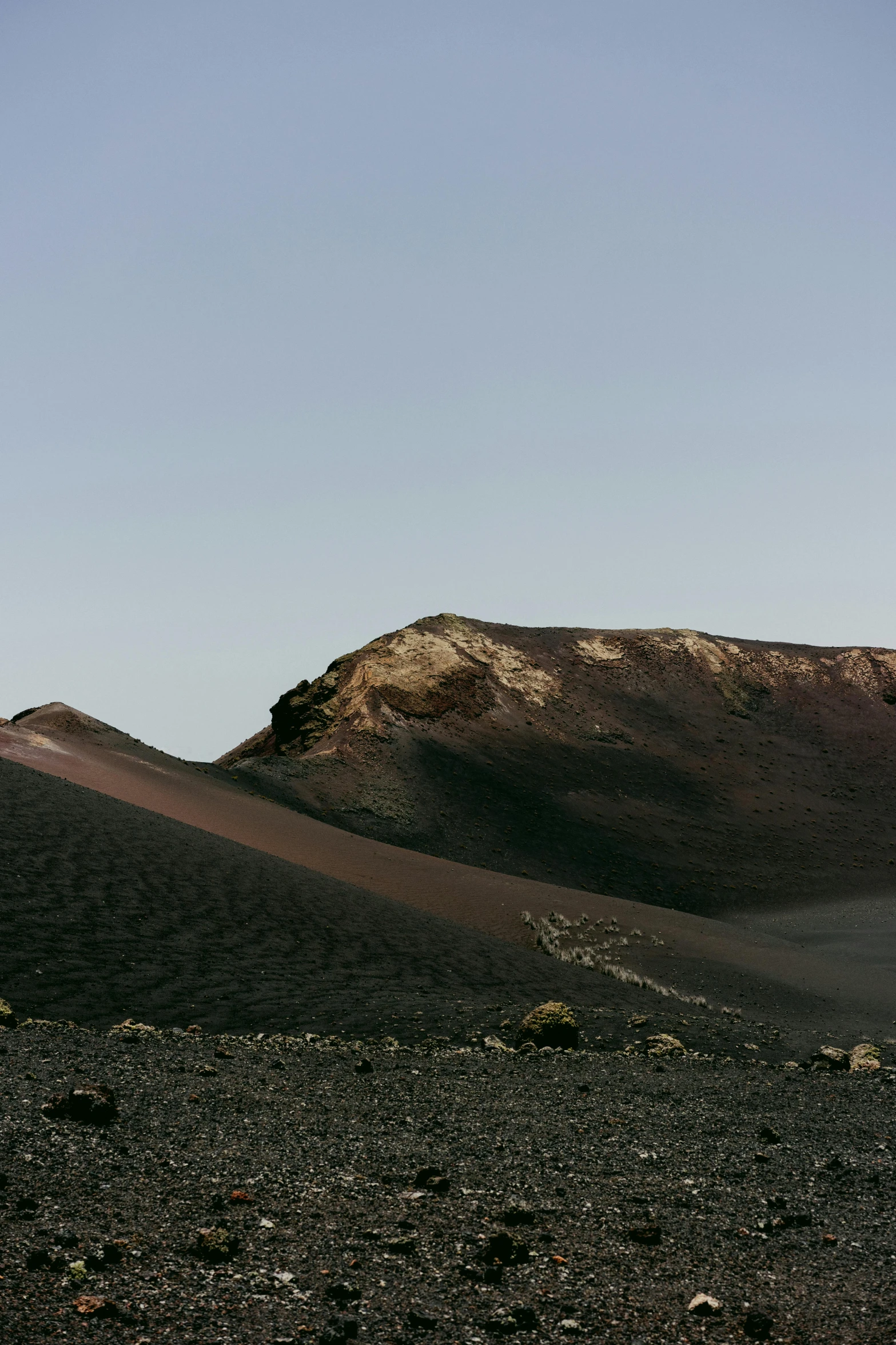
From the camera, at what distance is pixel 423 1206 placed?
5230 mm

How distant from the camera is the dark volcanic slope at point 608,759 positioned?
3719cm

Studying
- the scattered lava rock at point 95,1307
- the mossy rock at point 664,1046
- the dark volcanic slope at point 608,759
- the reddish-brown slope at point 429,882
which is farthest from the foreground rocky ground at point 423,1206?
the dark volcanic slope at point 608,759

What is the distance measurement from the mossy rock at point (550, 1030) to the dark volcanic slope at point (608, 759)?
2384cm

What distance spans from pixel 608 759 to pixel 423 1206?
42728mm

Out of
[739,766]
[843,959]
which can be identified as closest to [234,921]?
[843,959]

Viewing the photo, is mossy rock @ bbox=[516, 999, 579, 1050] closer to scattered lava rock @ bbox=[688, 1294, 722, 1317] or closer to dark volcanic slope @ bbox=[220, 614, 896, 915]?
scattered lava rock @ bbox=[688, 1294, 722, 1317]

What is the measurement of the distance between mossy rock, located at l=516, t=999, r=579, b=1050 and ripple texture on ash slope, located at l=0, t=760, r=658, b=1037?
3.73 feet

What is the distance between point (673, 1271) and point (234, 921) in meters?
11.2

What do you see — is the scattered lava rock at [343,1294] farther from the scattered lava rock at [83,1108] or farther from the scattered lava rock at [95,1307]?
the scattered lava rock at [83,1108]

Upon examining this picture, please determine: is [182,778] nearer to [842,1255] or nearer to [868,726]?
[842,1255]

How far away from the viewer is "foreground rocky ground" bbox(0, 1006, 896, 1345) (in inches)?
160

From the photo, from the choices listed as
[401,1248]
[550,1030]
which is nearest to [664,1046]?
[550,1030]

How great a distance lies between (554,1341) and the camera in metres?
3.94

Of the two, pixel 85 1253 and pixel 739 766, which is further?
pixel 739 766
